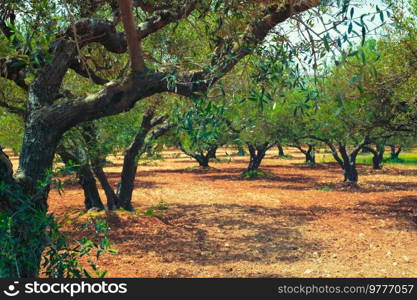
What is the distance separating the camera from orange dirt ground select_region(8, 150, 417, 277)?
10570 mm

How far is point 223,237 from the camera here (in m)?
14.0

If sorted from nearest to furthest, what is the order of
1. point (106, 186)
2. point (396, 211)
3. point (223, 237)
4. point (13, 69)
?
1. point (13, 69)
2. point (223, 237)
3. point (106, 186)
4. point (396, 211)

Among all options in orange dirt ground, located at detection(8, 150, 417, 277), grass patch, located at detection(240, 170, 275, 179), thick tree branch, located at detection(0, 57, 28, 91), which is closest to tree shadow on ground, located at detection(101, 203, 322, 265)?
orange dirt ground, located at detection(8, 150, 417, 277)

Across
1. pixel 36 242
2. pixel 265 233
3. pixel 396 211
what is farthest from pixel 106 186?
pixel 396 211

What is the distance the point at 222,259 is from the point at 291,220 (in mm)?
6137

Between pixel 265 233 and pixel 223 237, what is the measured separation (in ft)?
4.83

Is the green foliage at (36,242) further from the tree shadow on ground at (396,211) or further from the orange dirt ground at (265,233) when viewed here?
the tree shadow on ground at (396,211)

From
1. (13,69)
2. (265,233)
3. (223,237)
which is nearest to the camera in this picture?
(13,69)

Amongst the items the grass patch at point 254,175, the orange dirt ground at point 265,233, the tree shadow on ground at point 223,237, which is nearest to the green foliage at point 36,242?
the orange dirt ground at point 265,233

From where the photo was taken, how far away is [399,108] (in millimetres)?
16188

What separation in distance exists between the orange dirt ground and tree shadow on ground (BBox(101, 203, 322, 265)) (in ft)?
Answer: 0.09

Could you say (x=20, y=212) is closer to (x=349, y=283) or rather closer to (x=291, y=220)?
(x=349, y=283)

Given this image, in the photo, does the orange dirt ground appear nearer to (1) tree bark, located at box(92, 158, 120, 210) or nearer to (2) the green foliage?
(1) tree bark, located at box(92, 158, 120, 210)

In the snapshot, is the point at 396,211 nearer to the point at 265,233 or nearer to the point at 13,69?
the point at 265,233
